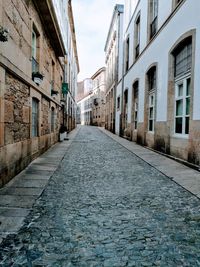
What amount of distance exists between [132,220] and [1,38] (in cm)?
322

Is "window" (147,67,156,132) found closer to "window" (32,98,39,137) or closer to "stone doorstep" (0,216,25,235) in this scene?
"window" (32,98,39,137)

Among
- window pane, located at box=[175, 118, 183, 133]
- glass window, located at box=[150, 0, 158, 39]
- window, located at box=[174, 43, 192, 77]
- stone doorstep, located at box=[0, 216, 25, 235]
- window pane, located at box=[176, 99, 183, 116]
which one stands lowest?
stone doorstep, located at box=[0, 216, 25, 235]

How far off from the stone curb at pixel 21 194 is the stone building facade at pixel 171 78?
3.95 meters

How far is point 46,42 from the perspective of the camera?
905cm

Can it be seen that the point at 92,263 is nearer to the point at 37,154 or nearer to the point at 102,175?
the point at 102,175

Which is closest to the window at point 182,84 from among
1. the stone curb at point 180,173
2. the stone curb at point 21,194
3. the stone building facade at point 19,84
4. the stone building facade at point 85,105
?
the stone curb at point 180,173

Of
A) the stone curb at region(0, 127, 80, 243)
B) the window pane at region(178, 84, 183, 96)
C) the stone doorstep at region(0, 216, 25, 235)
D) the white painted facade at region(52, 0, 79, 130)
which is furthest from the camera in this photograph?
the white painted facade at region(52, 0, 79, 130)

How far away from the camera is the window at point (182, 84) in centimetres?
736

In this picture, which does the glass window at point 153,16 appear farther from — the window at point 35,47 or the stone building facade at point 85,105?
the stone building facade at point 85,105

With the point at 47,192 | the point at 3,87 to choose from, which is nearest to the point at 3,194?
the point at 47,192

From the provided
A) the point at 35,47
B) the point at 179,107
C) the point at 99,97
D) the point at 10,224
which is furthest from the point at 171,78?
the point at 99,97

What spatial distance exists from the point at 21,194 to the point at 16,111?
2.04 m

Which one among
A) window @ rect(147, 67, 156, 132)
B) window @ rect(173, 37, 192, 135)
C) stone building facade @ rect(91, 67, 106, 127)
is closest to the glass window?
window @ rect(147, 67, 156, 132)

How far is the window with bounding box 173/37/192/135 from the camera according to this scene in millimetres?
7355
